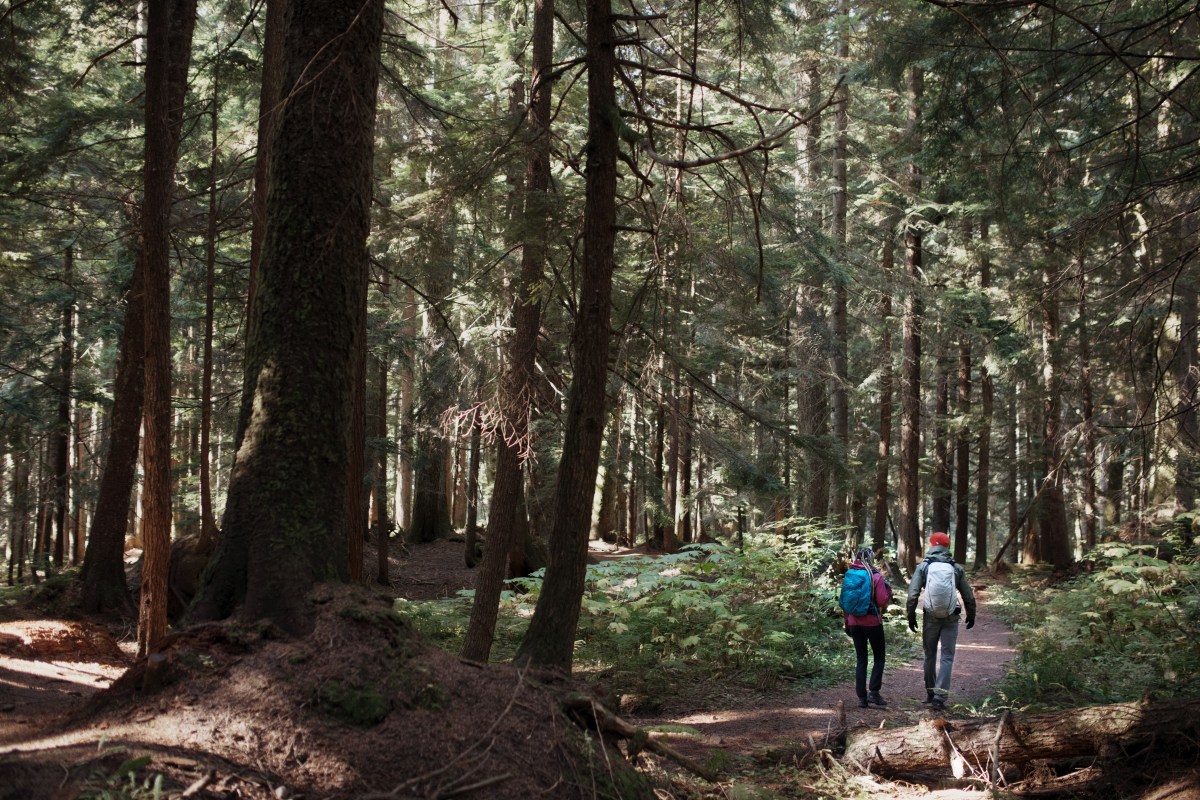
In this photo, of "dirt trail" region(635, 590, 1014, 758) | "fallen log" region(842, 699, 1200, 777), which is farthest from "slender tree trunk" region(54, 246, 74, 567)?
"fallen log" region(842, 699, 1200, 777)

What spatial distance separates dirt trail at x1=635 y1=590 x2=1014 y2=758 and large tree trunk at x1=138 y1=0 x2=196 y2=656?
5.05m

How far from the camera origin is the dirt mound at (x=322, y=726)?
340cm

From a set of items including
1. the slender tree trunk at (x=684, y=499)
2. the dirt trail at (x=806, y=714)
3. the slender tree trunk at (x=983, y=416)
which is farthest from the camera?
the slender tree trunk at (x=684, y=499)

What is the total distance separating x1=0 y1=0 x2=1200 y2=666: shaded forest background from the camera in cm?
550

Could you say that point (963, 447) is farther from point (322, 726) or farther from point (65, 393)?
point (322, 726)

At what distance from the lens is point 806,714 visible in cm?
909

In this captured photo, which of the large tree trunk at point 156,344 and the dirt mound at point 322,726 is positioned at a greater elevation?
the large tree trunk at point 156,344

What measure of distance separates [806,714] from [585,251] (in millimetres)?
6002

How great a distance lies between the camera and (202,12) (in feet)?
103

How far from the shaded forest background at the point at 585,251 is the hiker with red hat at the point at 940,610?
0.86 metres

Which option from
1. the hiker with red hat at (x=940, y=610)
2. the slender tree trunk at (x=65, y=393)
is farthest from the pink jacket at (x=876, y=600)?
the slender tree trunk at (x=65, y=393)

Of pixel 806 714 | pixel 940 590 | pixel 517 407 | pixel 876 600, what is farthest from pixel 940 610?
pixel 517 407

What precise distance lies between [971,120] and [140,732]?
8.82m

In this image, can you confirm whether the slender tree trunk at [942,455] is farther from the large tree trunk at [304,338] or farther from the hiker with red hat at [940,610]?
the large tree trunk at [304,338]
